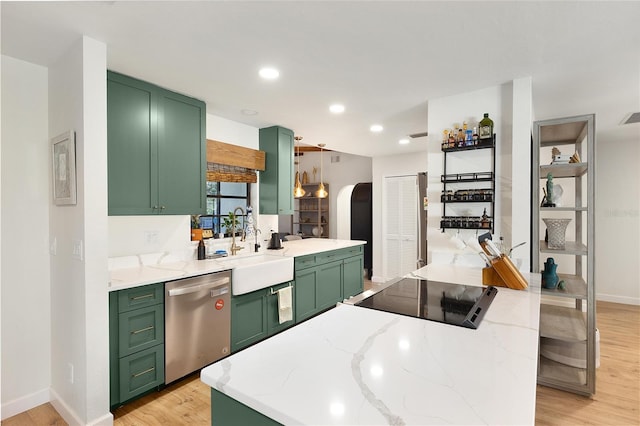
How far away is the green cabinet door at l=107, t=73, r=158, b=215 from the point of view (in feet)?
7.53

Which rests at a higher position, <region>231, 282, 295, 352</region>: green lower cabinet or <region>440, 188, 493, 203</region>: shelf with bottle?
<region>440, 188, 493, 203</region>: shelf with bottle

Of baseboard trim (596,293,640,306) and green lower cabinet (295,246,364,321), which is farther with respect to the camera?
baseboard trim (596,293,640,306)

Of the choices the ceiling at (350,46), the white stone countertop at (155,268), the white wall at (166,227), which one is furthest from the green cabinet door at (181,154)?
the white stone countertop at (155,268)

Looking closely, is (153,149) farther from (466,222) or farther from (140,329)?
(466,222)

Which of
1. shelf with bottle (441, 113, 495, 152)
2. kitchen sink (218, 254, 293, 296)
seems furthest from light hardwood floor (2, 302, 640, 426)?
shelf with bottle (441, 113, 495, 152)

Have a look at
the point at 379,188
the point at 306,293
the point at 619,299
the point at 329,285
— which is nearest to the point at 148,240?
the point at 306,293

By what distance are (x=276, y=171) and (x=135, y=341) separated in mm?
2319

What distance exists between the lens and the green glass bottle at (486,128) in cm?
253

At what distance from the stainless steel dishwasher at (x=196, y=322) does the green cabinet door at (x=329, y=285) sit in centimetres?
139

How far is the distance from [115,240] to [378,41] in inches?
99.2

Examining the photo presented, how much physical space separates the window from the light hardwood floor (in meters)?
1.68

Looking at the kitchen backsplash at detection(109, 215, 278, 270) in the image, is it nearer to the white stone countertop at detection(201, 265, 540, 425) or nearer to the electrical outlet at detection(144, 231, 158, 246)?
the electrical outlet at detection(144, 231, 158, 246)

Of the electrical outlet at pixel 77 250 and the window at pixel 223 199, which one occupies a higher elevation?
the window at pixel 223 199

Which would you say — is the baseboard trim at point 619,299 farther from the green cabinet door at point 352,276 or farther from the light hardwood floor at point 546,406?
the green cabinet door at point 352,276
